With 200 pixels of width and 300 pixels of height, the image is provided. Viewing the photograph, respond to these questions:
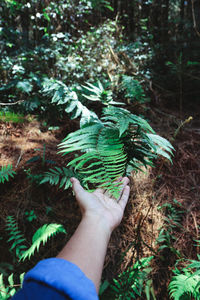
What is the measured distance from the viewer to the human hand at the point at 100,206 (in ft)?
3.87

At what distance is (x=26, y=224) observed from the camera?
6.49 feet

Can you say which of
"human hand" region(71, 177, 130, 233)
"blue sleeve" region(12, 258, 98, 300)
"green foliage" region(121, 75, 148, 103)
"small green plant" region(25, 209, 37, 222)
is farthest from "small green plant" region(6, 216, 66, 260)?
"green foliage" region(121, 75, 148, 103)

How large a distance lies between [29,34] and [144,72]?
10.0ft

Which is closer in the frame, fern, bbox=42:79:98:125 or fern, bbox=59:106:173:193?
fern, bbox=59:106:173:193

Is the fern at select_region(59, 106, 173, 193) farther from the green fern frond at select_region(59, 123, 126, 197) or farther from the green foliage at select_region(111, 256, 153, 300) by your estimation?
the green foliage at select_region(111, 256, 153, 300)

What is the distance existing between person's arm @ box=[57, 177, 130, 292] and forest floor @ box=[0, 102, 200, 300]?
52 centimetres

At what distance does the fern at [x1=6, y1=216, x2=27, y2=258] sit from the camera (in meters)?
1.74

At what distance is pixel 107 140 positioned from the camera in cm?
151

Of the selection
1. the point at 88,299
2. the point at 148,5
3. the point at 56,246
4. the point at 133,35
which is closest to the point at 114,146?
the point at 88,299

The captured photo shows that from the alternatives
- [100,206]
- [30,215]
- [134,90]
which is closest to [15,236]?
[30,215]

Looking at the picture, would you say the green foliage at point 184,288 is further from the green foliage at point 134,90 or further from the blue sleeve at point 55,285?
the green foliage at point 134,90

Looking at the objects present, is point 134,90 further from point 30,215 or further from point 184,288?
point 184,288

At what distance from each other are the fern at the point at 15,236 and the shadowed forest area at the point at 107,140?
0.01 m

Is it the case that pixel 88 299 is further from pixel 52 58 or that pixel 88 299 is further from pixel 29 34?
pixel 29 34
